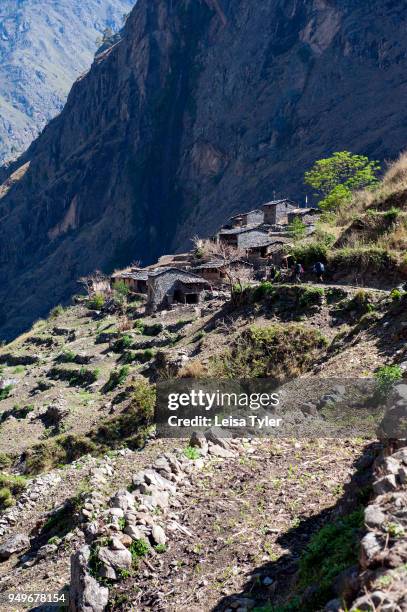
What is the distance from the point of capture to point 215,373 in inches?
684

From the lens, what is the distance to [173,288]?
38.0 meters

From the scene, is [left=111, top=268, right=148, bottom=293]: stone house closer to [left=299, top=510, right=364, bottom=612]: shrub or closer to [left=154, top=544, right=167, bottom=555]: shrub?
[left=154, top=544, right=167, bottom=555]: shrub

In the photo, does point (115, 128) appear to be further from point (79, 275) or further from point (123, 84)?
point (79, 275)

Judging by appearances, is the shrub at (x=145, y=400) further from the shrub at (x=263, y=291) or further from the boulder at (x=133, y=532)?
the boulder at (x=133, y=532)

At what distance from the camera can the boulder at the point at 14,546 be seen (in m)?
11.5

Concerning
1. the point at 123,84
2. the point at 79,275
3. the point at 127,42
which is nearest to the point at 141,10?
the point at 127,42

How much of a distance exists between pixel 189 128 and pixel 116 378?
7984 centimetres

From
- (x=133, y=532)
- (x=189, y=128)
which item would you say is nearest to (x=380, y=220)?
(x=133, y=532)

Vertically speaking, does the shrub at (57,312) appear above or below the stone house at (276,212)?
below

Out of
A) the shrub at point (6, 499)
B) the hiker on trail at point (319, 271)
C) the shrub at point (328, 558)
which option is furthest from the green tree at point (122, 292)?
the shrub at point (328, 558)

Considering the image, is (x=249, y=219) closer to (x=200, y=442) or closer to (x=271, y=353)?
(x=271, y=353)

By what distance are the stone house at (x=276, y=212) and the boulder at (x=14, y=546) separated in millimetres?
42406

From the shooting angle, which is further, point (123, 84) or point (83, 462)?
point (123, 84)

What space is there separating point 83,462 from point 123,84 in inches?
4154
